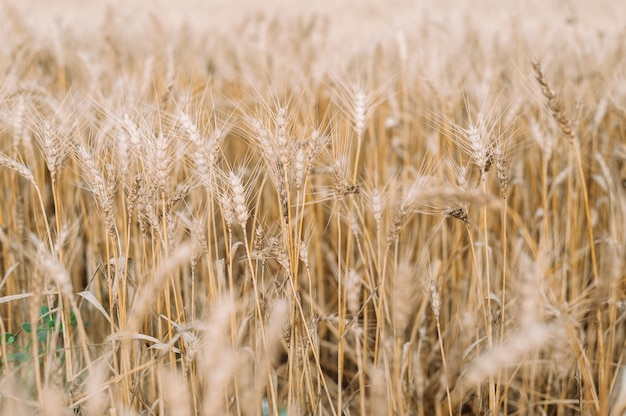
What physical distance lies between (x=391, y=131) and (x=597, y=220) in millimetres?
842

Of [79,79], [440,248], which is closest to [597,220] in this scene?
[440,248]

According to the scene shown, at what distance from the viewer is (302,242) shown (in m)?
1.00

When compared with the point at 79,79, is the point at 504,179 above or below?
below

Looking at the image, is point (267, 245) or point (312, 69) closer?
point (267, 245)

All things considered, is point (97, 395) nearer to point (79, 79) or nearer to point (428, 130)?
point (428, 130)

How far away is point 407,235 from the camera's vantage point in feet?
5.99

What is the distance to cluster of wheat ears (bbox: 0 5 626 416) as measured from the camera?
0.92 m

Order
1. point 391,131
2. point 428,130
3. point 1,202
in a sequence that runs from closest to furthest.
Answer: point 1,202 → point 428,130 → point 391,131

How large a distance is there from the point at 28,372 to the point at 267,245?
60 cm

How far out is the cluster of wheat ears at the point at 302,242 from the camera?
3.00ft

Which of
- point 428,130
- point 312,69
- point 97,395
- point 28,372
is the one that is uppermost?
point 312,69

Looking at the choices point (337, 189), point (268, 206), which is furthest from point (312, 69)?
point (337, 189)

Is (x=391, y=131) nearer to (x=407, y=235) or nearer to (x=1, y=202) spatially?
Answer: (x=407, y=235)

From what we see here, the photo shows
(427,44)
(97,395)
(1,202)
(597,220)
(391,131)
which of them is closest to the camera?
(97,395)
